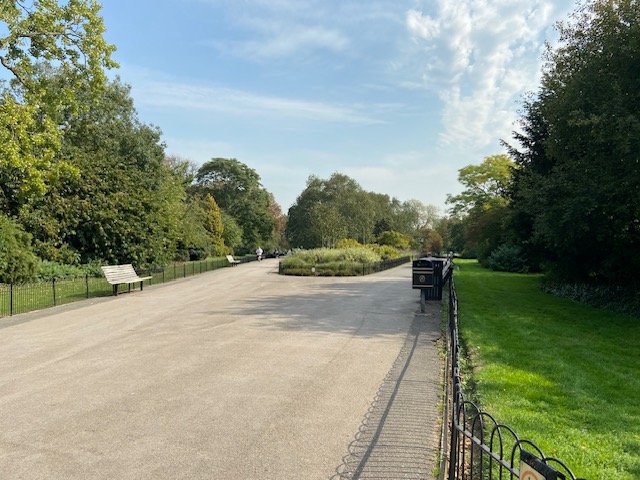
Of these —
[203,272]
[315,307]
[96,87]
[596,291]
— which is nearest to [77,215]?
[203,272]

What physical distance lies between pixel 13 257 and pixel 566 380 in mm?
21227

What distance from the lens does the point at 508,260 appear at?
35562 mm

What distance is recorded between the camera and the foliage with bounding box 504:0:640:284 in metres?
12.6

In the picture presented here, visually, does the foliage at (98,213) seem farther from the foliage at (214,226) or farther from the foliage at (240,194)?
the foliage at (240,194)

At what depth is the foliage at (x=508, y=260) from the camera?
1369 inches

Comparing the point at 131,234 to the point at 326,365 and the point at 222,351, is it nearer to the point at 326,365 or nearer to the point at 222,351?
the point at 222,351

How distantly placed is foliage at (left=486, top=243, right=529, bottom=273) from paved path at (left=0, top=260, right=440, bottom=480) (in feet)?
81.6

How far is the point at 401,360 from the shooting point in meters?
8.46

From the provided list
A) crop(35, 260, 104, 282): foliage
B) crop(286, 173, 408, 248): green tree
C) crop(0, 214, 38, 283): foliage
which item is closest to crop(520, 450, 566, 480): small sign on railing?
crop(0, 214, 38, 283): foliage

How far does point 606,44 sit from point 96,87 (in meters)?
17.5

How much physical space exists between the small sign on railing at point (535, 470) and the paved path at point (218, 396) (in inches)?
82.1

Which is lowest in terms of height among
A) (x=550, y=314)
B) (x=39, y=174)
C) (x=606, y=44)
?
(x=550, y=314)

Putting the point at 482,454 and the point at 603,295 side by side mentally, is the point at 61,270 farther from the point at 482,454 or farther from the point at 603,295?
the point at 482,454

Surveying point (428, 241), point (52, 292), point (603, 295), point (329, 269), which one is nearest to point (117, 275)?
point (52, 292)
